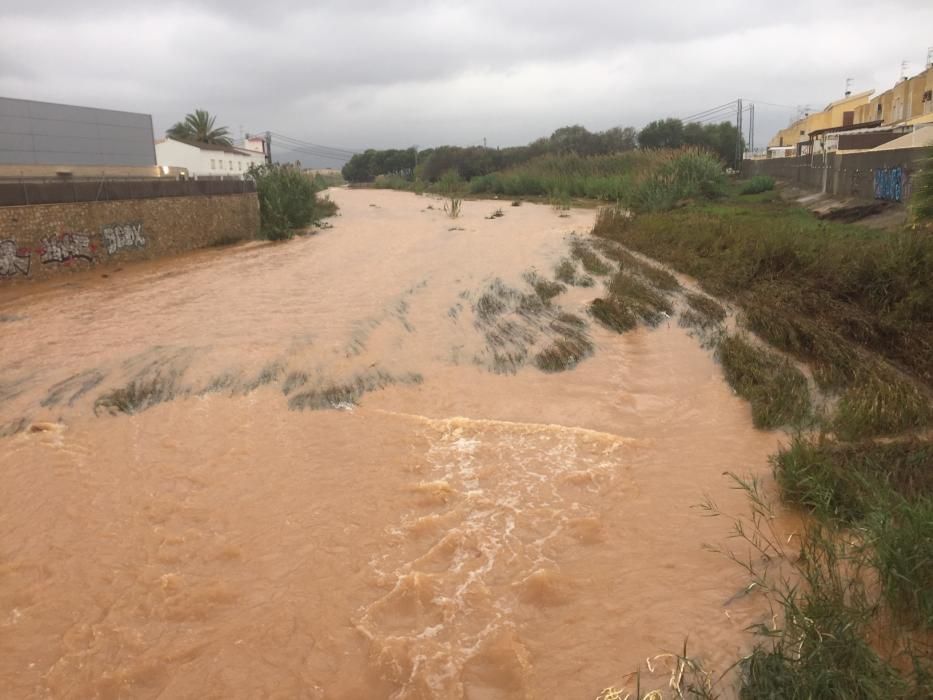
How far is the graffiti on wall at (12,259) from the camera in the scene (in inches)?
498

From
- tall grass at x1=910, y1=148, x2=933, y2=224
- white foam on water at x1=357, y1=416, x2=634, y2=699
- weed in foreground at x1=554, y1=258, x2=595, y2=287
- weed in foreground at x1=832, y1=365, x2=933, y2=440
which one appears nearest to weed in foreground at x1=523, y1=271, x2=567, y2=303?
weed in foreground at x1=554, y1=258, x2=595, y2=287

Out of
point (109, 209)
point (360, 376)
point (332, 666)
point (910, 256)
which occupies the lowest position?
point (332, 666)

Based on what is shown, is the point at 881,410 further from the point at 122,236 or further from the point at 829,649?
the point at 122,236

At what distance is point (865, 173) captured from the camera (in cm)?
1936

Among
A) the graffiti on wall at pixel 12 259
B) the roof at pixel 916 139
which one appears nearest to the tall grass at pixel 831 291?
the roof at pixel 916 139

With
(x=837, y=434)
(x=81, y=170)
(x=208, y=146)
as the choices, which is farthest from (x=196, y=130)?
(x=837, y=434)

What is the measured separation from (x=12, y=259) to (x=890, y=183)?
19298mm

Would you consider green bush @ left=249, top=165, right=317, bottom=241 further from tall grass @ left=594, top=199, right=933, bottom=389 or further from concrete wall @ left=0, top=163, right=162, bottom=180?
tall grass @ left=594, top=199, right=933, bottom=389

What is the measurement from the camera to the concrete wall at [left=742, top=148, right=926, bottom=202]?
1662 cm

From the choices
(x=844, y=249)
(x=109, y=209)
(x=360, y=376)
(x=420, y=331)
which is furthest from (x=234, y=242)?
(x=844, y=249)

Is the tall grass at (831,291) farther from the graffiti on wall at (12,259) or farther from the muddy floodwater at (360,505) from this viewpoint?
the graffiti on wall at (12,259)

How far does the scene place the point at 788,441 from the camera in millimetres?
6414

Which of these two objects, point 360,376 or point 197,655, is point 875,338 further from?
point 197,655

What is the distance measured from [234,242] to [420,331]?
1251 centimetres
